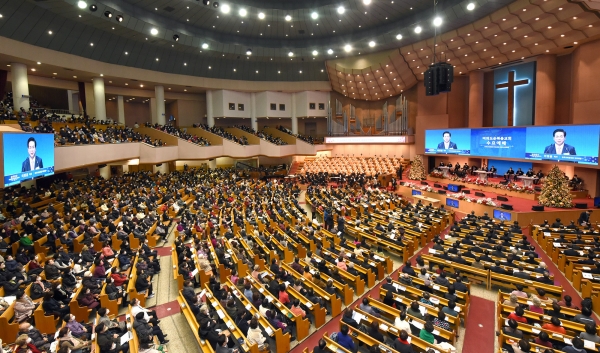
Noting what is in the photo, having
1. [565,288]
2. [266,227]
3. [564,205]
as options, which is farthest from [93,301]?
[564,205]

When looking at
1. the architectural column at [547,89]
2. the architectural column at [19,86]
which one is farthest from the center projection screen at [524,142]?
the architectural column at [19,86]

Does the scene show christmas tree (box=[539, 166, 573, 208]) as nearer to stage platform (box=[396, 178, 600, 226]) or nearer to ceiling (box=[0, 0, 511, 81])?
stage platform (box=[396, 178, 600, 226])

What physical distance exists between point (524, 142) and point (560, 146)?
206 centimetres

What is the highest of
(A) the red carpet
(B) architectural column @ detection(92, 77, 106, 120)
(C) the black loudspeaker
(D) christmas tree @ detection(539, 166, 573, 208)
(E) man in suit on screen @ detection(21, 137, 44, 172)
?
(B) architectural column @ detection(92, 77, 106, 120)

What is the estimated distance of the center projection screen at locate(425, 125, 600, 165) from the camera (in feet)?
49.0

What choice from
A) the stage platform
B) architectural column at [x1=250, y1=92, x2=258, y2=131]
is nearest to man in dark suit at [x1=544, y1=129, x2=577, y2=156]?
the stage platform

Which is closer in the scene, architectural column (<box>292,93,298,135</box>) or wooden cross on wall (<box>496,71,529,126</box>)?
wooden cross on wall (<box>496,71,529,126</box>)

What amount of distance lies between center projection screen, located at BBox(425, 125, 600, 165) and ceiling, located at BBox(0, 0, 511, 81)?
6527mm

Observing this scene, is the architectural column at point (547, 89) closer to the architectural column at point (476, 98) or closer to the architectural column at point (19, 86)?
the architectural column at point (476, 98)

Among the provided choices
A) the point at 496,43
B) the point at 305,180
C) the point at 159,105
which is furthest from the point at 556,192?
the point at 159,105

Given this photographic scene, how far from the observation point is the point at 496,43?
59.6ft

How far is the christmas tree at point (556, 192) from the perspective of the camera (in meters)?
13.9

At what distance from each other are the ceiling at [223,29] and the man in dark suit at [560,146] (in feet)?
21.9

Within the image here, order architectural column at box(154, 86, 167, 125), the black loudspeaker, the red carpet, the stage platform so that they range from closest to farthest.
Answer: the red carpet → the black loudspeaker → the stage platform → architectural column at box(154, 86, 167, 125)
